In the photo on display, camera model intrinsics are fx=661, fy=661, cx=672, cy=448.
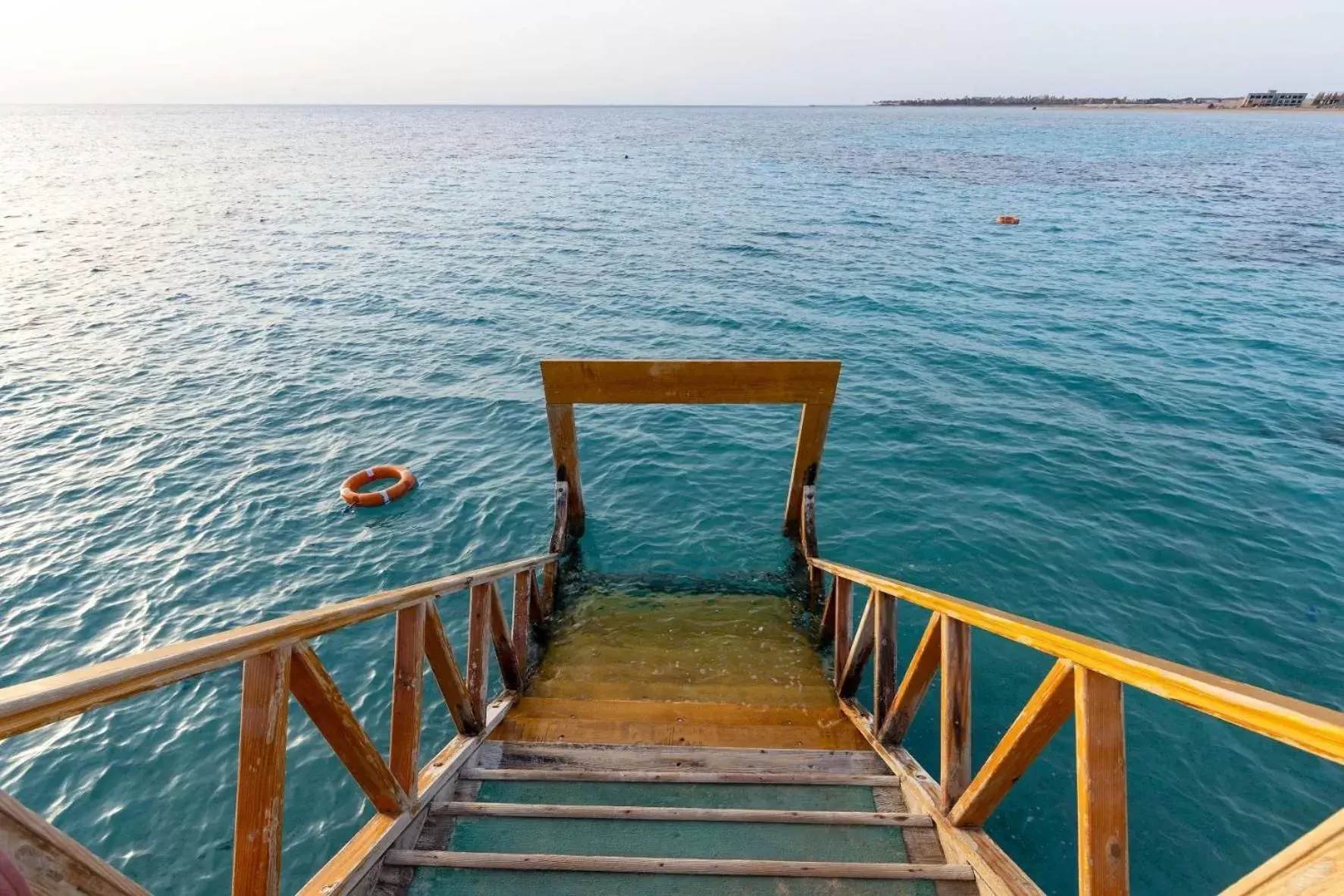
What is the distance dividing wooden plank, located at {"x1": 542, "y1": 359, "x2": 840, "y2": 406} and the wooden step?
556 centimetres

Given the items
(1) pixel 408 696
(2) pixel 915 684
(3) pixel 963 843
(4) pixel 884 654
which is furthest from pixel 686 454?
(3) pixel 963 843

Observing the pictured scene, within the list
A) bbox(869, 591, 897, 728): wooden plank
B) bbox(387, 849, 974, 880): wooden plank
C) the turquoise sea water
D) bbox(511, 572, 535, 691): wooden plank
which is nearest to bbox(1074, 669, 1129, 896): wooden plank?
bbox(387, 849, 974, 880): wooden plank

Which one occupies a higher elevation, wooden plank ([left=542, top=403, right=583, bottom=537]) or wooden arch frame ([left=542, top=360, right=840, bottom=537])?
wooden arch frame ([left=542, top=360, right=840, bottom=537])

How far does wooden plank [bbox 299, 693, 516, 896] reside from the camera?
331cm

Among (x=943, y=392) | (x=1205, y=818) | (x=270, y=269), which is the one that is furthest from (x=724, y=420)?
(x=270, y=269)

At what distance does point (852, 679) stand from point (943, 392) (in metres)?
12.1

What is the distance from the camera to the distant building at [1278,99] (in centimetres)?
16925

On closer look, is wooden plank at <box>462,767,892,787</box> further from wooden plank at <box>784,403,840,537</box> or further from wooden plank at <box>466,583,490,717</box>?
wooden plank at <box>784,403,840,537</box>

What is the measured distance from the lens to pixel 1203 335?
64.4ft

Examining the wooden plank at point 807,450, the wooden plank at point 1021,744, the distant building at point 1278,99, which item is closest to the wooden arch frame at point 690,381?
the wooden plank at point 807,450

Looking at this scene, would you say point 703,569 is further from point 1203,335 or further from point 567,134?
point 567,134

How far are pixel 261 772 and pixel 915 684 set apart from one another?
429cm

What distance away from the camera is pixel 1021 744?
3412 millimetres

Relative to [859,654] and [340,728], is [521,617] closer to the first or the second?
[859,654]
